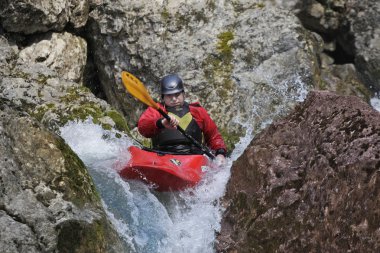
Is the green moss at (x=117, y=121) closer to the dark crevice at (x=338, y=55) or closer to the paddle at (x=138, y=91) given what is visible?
the paddle at (x=138, y=91)

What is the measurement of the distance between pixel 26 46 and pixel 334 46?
6.45m

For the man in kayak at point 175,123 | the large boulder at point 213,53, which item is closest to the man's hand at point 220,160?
the man in kayak at point 175,123

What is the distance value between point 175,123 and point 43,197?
8.34 ft

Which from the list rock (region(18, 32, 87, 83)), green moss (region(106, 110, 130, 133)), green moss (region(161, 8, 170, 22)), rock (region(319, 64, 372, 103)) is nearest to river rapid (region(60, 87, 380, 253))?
green moss (region(106, 110, 130, 133))

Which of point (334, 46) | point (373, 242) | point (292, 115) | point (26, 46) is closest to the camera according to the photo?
point (373, 242)

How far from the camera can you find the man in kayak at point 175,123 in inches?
263

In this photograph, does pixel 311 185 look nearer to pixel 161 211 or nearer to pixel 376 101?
pixel 161 211

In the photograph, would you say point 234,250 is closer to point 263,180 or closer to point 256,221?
point 256,221

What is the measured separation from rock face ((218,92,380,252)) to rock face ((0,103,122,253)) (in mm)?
1100

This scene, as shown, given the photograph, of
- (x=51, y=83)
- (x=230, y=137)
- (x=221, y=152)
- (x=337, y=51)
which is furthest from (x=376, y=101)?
(x=51, y=83)

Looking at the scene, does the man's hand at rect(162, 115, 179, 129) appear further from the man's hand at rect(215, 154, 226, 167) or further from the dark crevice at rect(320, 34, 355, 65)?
the dark crevice at rect(320, 34, 355, 65)

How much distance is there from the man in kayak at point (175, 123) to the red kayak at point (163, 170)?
47 cm

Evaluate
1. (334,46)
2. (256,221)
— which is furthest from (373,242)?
(334,46)

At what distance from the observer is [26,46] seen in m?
9.56
